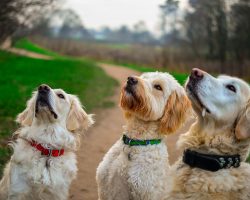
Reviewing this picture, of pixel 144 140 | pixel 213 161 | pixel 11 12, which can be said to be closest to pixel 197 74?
pixel 213 161

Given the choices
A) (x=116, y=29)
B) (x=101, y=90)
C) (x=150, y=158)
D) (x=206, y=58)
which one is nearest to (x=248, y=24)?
(x=206, y=58)

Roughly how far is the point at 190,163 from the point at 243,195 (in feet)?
1.80

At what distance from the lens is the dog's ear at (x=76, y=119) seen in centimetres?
611

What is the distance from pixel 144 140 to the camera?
5586mm

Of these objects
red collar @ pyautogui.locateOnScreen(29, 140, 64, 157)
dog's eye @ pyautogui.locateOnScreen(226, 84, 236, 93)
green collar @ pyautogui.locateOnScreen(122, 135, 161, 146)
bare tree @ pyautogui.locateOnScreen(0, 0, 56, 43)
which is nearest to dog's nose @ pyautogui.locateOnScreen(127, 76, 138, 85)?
green collar @ pyautogui.locateOnScreen(122, 135, 161, 146)

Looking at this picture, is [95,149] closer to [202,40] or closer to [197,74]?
[197,74]

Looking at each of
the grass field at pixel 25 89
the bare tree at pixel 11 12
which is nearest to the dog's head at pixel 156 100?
the grass field at pixel 25 89

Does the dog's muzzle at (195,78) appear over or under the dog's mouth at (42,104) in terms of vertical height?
over

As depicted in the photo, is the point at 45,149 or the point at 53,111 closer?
the point at 45,149

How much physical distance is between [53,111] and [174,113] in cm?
145

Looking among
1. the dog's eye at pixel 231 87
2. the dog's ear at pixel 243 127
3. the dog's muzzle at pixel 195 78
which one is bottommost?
the dog's ear at pixel 243 127

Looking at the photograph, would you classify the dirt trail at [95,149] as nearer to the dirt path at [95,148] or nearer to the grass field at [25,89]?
the dirt path at [95,148]

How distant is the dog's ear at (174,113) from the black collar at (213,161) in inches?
43.9

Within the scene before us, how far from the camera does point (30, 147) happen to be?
19.1 feet
